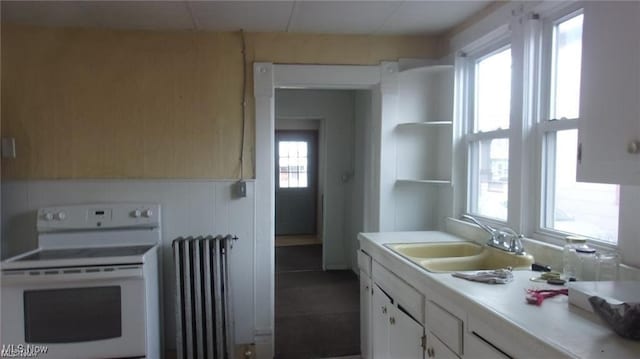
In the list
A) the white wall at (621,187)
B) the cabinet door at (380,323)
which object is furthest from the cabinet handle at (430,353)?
the white wall at (621,187)

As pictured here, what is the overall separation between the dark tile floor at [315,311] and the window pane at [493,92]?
1.84 metres

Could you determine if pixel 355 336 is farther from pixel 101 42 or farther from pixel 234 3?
pixel 101 42

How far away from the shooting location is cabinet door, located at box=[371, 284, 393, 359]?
221 centimetres

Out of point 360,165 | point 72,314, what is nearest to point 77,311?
point 72,314

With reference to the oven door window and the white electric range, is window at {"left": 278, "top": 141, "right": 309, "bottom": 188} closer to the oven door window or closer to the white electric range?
the white electric range

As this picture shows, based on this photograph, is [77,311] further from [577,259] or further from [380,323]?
[577,259]

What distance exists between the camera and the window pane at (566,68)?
1858 millimetres

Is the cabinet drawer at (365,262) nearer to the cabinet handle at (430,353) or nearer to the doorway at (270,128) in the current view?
the doorway at (270,128)

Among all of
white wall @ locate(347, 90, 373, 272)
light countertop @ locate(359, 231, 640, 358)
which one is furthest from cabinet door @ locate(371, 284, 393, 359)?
white wall @ locate(347, 90, 373, 272)

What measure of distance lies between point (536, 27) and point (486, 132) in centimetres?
67

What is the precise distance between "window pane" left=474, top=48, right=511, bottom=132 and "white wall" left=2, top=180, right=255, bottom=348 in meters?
1.61

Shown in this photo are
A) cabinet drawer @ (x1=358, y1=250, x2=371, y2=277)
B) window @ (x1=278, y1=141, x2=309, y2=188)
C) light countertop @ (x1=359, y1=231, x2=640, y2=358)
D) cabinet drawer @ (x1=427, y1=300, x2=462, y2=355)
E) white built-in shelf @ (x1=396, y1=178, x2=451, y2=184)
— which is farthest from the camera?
window @ (x1=278, y1=141, x2=309, y2=188)

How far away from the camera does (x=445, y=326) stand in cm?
156

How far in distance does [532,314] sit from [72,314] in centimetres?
233
